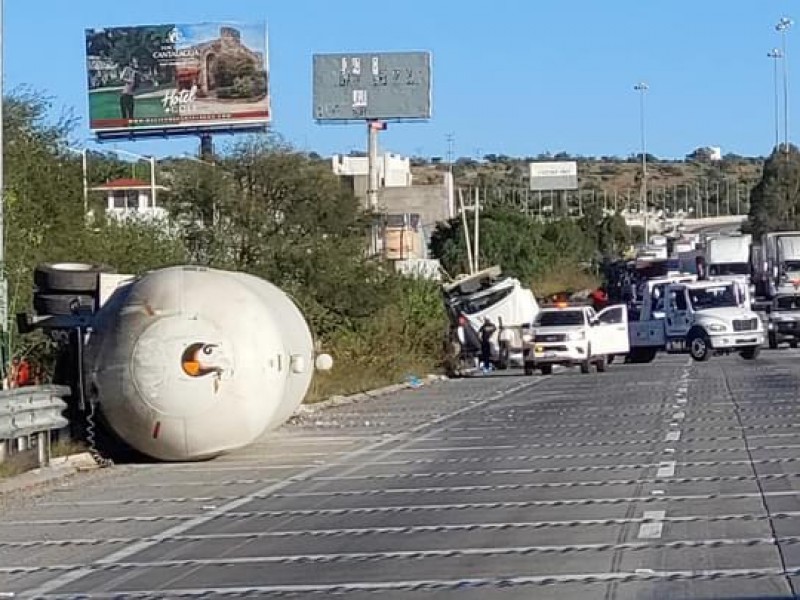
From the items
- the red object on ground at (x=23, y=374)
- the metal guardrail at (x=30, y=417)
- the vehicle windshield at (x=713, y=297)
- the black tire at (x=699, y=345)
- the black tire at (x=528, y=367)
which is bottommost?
the black tire at (x=528, y=367)

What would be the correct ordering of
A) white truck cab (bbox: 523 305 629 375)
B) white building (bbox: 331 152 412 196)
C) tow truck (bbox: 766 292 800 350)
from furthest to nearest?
white building (bbox: 331 152 412 196), tow truck (bbox: 766 292 800 350), white truck cab (bbox: 523 305 629 375)

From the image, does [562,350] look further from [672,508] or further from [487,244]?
[487,244]

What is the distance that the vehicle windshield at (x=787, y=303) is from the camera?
5978 cm

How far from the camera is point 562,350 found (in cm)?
4956

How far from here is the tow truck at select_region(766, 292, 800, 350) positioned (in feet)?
197

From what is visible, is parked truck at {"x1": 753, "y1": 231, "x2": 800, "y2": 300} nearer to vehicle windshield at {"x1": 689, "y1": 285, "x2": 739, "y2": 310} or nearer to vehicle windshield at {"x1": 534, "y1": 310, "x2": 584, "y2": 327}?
vehicle windshield at {"x1": 689, "y1": 285, "x2": 739, "y2": 310}

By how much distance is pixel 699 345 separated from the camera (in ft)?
172

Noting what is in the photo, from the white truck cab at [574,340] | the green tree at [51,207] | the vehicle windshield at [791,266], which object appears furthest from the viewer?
the vehicle windshield at [791,266]

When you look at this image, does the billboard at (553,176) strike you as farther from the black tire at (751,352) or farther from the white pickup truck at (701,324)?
the black tire at (751,352)

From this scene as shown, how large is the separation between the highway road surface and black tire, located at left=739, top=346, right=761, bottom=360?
80.8 feet

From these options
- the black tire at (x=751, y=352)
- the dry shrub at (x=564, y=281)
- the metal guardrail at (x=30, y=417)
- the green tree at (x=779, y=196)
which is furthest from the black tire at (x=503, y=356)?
the green tree at (x=779, y=196)

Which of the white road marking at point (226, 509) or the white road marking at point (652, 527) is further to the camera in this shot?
the white road marking at point (652, 527)

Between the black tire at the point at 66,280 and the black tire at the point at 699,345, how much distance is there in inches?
1233

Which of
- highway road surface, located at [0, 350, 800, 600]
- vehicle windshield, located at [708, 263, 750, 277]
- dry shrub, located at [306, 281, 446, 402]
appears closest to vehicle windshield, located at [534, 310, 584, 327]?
dry shrub, located at [306, 281, 446, 402]
